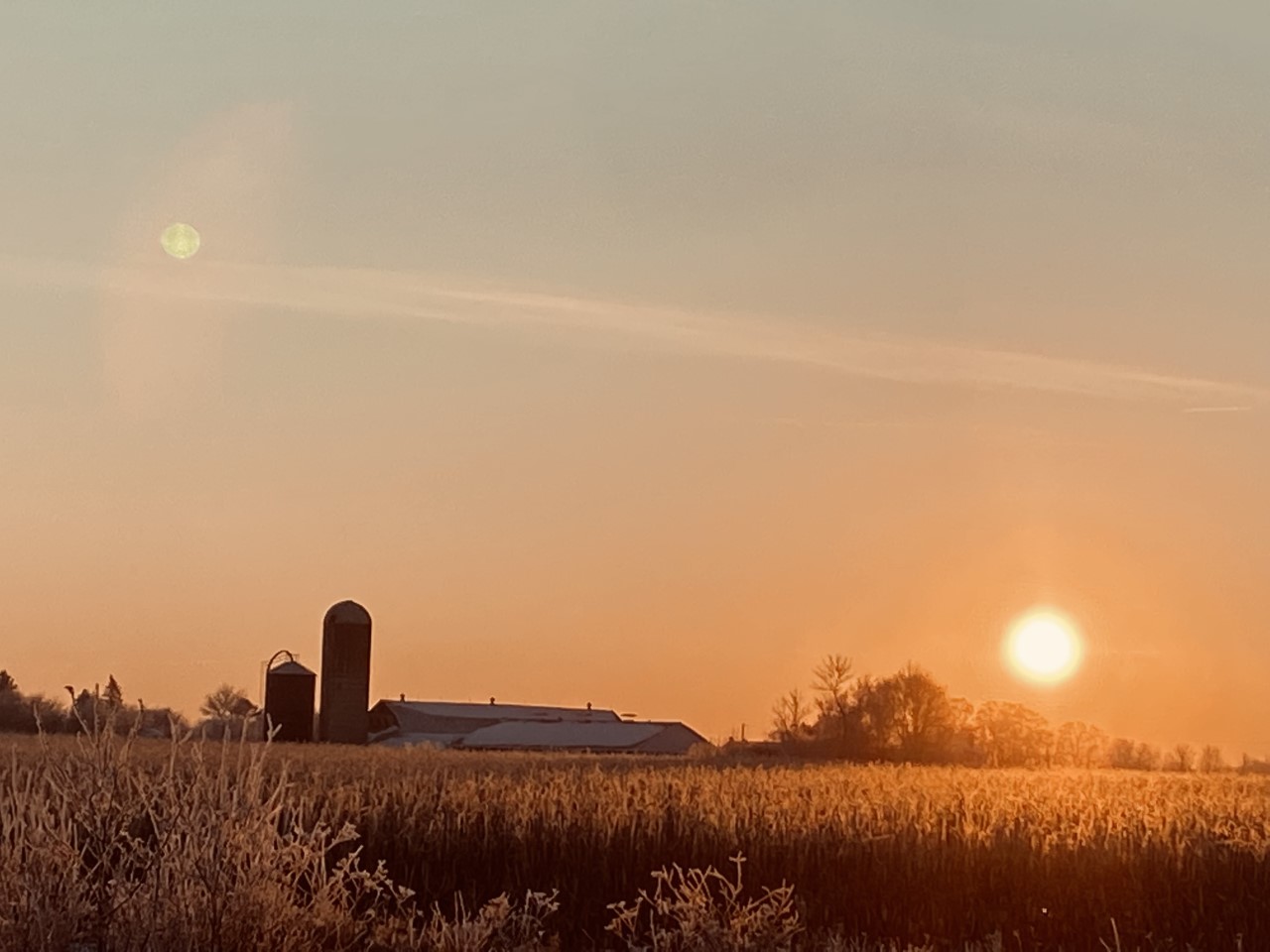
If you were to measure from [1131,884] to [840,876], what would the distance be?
300 centimetres

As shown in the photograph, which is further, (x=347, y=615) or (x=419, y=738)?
(x=419, y=738)

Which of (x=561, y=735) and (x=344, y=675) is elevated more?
(x=344, y=675)

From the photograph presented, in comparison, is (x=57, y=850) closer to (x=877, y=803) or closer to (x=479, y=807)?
(x=479, y=807)

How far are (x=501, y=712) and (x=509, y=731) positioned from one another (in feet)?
35.8

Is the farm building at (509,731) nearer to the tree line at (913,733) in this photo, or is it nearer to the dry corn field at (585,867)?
the tree line at (913,733)

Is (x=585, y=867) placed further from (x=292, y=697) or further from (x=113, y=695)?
(x=292, y=697)

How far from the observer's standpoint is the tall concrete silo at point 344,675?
7306 cm

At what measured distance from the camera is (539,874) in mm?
17422

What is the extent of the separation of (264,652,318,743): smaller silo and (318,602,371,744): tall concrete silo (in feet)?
2.48

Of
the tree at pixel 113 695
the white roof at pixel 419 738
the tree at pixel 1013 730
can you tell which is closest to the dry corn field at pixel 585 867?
the tree at pixel 113 695

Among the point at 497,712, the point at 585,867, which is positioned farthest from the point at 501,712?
the point at 585,867

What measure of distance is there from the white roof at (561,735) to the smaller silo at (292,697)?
59.1ft

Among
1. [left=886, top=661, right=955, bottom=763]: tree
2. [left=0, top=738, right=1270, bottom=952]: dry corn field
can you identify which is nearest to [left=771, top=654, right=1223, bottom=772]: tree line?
[left=886, top=661, right=955, bottom=763]: tree

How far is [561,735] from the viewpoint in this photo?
97.6 m
